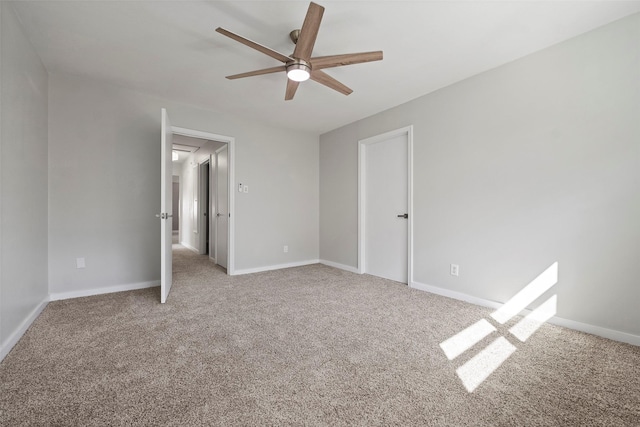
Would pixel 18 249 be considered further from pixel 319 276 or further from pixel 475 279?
pixel 475 279

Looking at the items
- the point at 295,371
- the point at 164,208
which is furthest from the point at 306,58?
the point at 295,371

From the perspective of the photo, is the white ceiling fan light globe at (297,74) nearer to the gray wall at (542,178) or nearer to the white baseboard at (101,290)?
the gray wall at (542,178)

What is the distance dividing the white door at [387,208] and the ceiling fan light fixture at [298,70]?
1.88 metres

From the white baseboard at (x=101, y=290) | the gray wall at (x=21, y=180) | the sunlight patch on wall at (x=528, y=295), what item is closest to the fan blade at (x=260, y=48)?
the gray wall at (x=21, y=180)

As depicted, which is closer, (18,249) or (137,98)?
(18,249)

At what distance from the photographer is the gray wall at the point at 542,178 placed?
1988mm

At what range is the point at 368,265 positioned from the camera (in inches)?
163

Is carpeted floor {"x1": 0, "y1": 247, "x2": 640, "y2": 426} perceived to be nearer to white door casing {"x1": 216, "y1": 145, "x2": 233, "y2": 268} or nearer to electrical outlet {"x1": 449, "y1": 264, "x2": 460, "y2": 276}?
electrical outlet {"x1": 449, "y1": 264, "x2": 460, "y2": 276}

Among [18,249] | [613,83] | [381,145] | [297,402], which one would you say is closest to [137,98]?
[18,249]

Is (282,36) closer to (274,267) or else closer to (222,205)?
(222,205)

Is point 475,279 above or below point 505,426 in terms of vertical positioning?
above

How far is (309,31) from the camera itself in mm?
1732

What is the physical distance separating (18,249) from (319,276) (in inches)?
120

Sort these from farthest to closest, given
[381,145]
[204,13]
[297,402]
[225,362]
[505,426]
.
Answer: [381,145] < [204,13] < [225,362] < [297,402] < [505,426]
